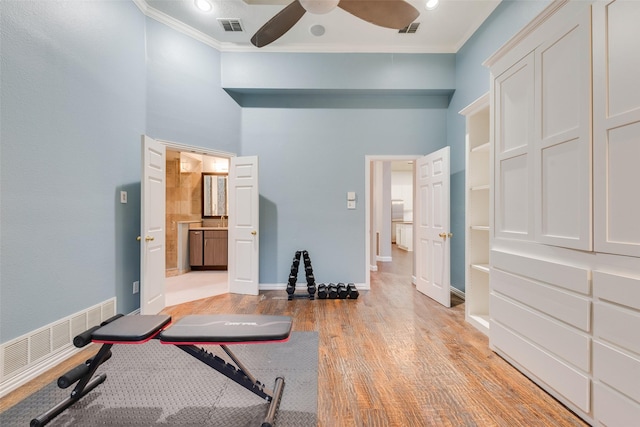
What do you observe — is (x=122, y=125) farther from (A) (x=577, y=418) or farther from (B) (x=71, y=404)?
(A) (x=577, y=418)

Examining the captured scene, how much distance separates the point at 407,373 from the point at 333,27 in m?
4.06

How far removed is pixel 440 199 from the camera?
339 cm

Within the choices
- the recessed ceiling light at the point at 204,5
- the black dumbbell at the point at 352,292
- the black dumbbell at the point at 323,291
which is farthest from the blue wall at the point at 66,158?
the black dumbbell at the point at 352,292

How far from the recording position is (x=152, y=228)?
9.71 ft

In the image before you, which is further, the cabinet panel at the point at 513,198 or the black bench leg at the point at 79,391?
the cabinet panel at the point at 513,198

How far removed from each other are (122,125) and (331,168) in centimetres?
271

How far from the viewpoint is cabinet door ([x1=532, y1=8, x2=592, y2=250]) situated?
1.48 m

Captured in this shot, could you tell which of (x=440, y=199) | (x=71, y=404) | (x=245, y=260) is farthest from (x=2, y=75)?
(x=440, y=199)

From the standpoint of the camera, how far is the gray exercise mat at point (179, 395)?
1.48 meters

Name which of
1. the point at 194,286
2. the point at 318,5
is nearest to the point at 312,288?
the point at 194,286

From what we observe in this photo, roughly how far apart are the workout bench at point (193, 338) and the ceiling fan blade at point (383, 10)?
2.47 metres

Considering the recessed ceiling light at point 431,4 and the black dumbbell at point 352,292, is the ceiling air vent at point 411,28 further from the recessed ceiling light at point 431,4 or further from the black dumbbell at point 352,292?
the black dumbbell at point 352,292

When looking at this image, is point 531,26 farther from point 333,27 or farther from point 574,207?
point 333,27

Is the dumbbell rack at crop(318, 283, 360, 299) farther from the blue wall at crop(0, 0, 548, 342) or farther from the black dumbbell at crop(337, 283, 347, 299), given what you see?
the blue wall at crop(0, 0, 548, 342)
